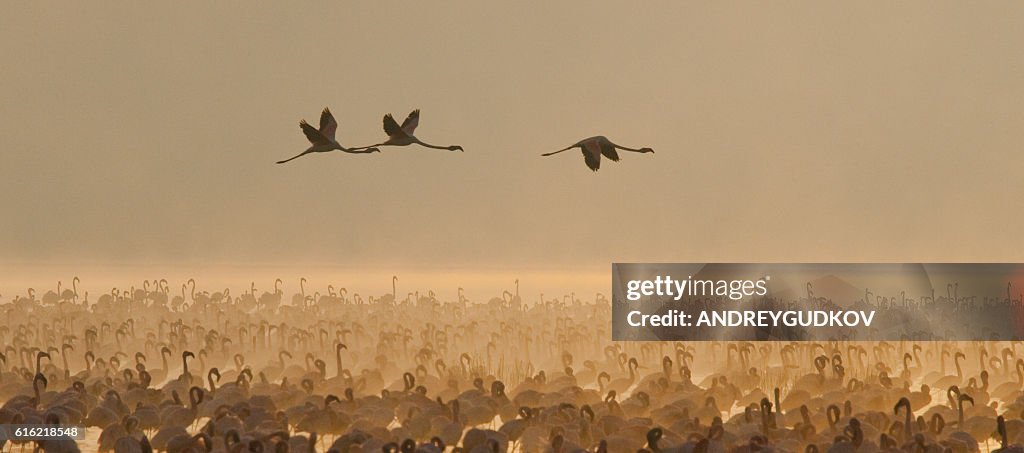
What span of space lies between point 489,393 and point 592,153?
3.23 m

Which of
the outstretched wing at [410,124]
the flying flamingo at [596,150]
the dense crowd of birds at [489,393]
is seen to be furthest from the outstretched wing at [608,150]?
the dense crowd of birds at [489,393]

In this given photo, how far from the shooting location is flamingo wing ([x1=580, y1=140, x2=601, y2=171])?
14.6 metres

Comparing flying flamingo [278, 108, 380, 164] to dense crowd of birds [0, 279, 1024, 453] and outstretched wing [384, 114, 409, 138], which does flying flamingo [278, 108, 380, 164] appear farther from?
dense crowd of birds [0, 279, 1024, 453]

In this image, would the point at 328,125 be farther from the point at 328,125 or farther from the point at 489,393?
the point at 489,393

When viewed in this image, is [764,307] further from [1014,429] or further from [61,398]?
[61,398]

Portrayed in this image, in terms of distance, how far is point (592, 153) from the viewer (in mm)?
14867

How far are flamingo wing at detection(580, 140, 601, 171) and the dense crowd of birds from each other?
271 cm

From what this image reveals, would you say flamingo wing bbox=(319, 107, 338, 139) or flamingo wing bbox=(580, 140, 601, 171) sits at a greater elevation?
flamingo wing bbox=(319, 107, 338, 139)

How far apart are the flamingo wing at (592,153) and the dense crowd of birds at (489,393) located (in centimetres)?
271

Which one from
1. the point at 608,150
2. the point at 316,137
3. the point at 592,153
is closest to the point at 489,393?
the point at 592,153

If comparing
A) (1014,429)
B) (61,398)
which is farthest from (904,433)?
(61,398)

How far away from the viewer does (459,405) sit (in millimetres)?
14539

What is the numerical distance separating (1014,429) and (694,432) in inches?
146

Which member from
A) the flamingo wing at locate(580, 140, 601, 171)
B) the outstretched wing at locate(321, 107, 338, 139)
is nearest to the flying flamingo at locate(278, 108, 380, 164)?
the outstretched wing at locate(321, 107, 338, 139)
